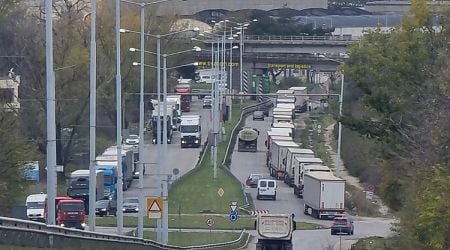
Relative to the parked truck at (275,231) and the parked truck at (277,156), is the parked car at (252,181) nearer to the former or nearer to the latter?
the parked truck at (277,156)

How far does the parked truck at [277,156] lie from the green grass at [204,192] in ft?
10.5

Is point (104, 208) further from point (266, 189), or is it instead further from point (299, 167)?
point (299, 167)

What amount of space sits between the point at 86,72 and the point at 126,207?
13711mm

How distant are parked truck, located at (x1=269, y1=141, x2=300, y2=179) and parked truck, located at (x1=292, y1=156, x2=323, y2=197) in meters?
4.65

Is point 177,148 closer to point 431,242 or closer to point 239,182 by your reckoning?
point 239,182

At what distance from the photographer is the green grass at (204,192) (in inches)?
2427

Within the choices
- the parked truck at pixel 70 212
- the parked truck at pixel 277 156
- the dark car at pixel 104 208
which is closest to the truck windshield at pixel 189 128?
the parked truck at pixel 277 156

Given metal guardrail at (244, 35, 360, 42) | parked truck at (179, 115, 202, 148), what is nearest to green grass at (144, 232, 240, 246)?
A: parked truck at (179, 115, 202, 148)

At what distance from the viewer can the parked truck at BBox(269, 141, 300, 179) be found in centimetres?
7875

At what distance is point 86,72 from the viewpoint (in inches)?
2874

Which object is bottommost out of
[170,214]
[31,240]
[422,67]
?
[170,214]

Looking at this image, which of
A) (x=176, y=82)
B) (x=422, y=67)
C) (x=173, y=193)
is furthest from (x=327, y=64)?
(x=422, y=67)

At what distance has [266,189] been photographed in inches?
2677

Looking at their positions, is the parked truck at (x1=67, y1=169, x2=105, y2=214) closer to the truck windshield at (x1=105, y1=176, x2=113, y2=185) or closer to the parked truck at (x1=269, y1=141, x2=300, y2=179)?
the truck windshield at (x1=105, y1=176, x2=113, y2=185)
